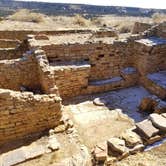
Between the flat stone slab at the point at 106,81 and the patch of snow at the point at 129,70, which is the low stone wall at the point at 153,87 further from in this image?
the flat stone slab at the point at 106,81

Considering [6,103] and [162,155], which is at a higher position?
[6,103]

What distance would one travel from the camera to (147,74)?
8.97 metres

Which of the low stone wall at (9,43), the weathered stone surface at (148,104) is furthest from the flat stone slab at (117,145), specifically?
the low stone wall at (9,43)

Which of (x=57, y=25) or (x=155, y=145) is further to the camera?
(x=57, y=25)

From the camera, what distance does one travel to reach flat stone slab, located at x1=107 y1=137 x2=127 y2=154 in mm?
5233

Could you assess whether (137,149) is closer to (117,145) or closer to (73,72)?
(117,145)

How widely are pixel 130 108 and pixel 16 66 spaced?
3667mm

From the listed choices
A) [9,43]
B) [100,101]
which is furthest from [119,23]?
[100,101]

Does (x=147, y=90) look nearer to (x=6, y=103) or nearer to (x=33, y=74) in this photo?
(x=33, y=74)

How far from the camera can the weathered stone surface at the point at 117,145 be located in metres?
5.23

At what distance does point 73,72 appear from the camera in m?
8.27

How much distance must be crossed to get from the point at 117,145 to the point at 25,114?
7.29 ft

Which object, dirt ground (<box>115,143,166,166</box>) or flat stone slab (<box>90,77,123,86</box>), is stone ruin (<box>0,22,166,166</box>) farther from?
dirt ground (<box>115,143,166,166</box>)

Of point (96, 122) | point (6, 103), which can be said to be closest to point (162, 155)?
point (96, 122)
